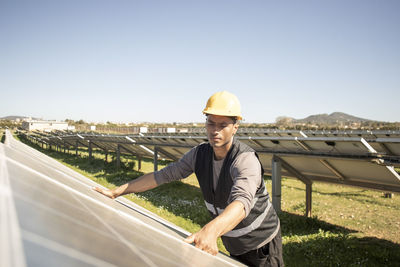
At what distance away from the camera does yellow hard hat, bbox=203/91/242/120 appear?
86.6 inches

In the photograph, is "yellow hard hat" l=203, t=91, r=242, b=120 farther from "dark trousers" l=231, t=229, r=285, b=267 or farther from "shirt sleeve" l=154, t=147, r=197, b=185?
"dark trousers" l=231, t=229, r=285, b=267

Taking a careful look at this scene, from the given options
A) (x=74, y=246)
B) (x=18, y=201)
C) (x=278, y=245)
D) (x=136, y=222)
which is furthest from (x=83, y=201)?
(x=278, y=245)

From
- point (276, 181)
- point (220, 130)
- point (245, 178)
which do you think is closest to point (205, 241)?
point (245, 178)

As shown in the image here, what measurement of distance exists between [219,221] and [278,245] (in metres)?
1.16

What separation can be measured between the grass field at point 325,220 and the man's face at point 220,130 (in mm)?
3429

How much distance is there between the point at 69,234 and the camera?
835mm

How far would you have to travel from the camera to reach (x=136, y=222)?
141cm

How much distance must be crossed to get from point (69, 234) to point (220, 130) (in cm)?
156

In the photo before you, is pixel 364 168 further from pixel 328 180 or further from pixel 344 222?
pixel 344 222

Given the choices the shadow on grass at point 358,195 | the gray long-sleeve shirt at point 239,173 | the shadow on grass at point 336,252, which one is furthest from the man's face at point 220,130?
the shadow on grass at point 358,195

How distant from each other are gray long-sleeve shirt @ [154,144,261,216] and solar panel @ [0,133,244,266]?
558 mm

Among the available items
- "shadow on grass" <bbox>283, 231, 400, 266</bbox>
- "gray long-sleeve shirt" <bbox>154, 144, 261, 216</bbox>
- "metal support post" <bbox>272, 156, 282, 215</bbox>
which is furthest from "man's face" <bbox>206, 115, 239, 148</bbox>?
"metal support post" <bbox>272, 156, 282, 215</bbox>

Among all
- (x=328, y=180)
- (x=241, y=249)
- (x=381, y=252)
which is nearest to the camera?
(x=241, y=249)

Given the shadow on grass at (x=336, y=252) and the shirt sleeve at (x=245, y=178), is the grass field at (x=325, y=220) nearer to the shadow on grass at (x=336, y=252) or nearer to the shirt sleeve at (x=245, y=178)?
the shadow on grass at (x=336, y=252)
